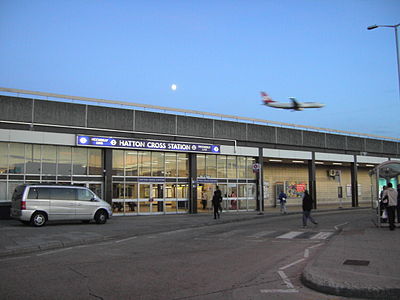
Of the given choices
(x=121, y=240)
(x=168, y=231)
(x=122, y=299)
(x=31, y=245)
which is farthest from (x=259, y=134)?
(x=122, y=299)

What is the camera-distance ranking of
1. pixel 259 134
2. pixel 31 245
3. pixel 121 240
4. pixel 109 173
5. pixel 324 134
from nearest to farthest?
pixel 31 245
pixel 121 240
pixel 109 173
pixel 259 134
pixel 324 134

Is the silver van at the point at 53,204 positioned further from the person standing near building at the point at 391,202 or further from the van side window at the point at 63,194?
the person standing near building at the point at 391,202

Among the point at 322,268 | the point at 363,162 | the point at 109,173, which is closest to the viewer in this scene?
the point at 322,268

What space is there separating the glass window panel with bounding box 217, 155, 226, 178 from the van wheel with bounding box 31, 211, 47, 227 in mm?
14260

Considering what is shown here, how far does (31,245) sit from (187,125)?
17125 millimetres

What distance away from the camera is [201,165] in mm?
29359

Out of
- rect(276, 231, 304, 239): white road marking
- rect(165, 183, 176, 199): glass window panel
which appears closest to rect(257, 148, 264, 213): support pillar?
rect(165, 183, 176, 199): glass window panel

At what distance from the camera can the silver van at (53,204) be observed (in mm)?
18344

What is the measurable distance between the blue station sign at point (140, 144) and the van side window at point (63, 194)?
4804 mm

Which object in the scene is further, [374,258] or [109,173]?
[109,173]

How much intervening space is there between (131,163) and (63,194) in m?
7.26

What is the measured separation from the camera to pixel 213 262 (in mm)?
9867

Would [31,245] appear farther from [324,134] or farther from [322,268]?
[324,134]

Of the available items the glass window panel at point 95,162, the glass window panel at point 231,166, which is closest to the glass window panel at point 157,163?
the glass window panel at point 95,162
